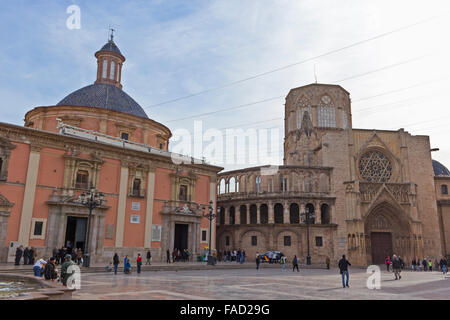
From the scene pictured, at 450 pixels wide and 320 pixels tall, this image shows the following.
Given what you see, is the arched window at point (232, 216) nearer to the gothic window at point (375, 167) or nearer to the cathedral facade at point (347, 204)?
the cathedral facade at point (347, 204)

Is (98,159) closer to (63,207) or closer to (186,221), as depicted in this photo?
(63,207)

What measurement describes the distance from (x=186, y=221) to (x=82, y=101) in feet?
46.1

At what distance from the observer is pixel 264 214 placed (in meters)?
39.3

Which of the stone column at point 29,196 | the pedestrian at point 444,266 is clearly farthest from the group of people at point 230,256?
the stone column at point 29,196

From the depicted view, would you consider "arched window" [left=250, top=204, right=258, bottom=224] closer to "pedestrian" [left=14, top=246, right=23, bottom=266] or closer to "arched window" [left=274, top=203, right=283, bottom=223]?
"arched window" [left=274, top=203, right=283, bottom=223]

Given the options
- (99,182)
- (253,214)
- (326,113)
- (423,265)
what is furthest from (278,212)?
(99,182)

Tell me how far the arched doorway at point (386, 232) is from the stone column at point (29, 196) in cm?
3108

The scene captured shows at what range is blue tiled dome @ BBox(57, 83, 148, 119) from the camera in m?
31.3

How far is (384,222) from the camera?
38312 mm

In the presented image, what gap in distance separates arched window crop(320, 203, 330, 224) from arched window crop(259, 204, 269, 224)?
19.4 feet

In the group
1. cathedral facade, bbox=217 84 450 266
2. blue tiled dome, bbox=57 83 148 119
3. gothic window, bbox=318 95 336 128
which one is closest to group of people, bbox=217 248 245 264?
cathedral facade, bbox=217 84 450 266

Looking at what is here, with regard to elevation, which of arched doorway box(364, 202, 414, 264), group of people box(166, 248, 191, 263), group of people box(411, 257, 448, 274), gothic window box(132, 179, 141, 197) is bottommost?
group of people box(411, 257, 448, 274)

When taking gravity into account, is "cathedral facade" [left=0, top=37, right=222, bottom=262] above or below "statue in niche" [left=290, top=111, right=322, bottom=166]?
below

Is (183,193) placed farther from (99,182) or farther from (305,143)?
(305,143)
